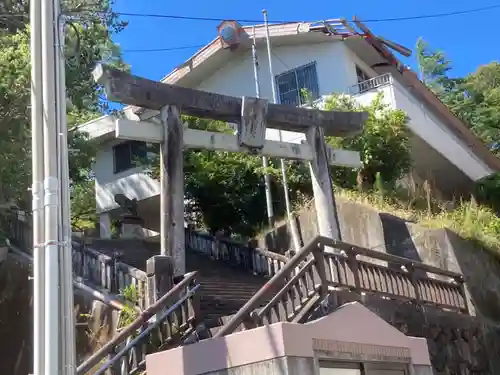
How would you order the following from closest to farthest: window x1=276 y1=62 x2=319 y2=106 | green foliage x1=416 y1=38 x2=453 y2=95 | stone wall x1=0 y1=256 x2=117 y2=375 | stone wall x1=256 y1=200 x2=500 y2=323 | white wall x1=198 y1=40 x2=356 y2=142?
stone wall x1=0 y1=256 x2=117 y2=375
stone wall x1=256 y1=200 x2=500 y2=323
white wall x1=198 y1=40 x2=356 y2=142
window x1=276 y1=62 x2=319 y2=106
green foliage x1=416 y1=38 x2=453 y2=95

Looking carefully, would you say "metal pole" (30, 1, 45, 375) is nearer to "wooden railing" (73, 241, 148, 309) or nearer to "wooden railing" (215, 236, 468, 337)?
"wooden railing" (215, 236, 468, 337)

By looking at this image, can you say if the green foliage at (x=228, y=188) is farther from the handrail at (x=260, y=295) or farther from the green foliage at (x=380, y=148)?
the handrail at (x=260, y=295)

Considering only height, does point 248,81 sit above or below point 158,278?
above

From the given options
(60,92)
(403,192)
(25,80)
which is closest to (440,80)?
(403,192)

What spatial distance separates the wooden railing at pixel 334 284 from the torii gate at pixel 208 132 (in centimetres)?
233

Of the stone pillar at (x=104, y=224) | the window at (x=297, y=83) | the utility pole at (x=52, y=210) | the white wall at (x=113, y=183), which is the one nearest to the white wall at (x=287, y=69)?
the window at (x=297, y=83)

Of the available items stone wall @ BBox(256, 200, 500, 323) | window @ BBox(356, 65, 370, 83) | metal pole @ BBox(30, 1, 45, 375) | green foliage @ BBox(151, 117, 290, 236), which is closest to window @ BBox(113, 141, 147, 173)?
green foliage @ BBox(151, 117, 290, 236)

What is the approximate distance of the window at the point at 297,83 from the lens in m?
23.4

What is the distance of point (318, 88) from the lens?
2327cm

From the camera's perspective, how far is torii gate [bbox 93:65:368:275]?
11.5 m

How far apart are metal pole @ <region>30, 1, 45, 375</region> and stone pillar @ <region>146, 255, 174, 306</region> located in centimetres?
489

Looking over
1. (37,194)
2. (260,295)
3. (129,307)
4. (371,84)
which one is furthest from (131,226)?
(37,194)

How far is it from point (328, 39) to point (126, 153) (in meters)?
9.26

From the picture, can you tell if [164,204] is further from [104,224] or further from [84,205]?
[84,205]
